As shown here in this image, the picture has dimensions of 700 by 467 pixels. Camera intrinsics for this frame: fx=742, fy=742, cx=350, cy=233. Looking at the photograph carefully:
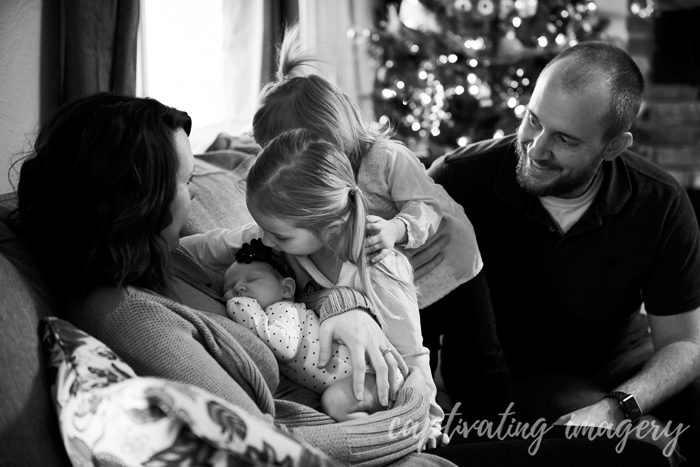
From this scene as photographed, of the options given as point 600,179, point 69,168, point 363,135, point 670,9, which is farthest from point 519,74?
point 69,168

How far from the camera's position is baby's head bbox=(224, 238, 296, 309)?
1.45m

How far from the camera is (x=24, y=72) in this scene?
189cm

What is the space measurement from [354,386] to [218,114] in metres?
2.33

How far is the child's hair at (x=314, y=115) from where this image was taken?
5.48ft

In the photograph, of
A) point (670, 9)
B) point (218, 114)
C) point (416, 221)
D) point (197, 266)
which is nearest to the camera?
point (197, 266)

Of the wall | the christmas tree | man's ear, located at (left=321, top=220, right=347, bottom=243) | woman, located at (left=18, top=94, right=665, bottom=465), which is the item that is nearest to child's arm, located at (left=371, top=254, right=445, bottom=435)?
man's ear, located at (left=321, top=220, right=347, bottom=243)

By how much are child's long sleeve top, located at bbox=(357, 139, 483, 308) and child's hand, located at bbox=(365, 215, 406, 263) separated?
10 cm

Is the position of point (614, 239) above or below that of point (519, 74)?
below

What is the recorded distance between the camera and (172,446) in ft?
3.07

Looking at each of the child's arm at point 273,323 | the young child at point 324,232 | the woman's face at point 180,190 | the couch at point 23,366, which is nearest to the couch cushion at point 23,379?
the couch at point 23,366

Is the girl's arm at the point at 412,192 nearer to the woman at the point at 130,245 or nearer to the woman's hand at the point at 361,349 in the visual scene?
the woman's hand at the point at 361,349

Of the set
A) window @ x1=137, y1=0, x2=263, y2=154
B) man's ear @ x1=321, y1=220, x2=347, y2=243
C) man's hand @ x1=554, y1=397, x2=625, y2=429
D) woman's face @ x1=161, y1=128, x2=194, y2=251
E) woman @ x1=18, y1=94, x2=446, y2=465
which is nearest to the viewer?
woman @ x1=18, y1=94, x2=446, y2=465

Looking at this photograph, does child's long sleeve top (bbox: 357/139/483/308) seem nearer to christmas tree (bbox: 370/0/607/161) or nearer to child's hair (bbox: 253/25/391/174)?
child's hair (bbox: 253/25/391/174)

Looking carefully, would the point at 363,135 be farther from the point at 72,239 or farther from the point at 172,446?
the point at 172,446
